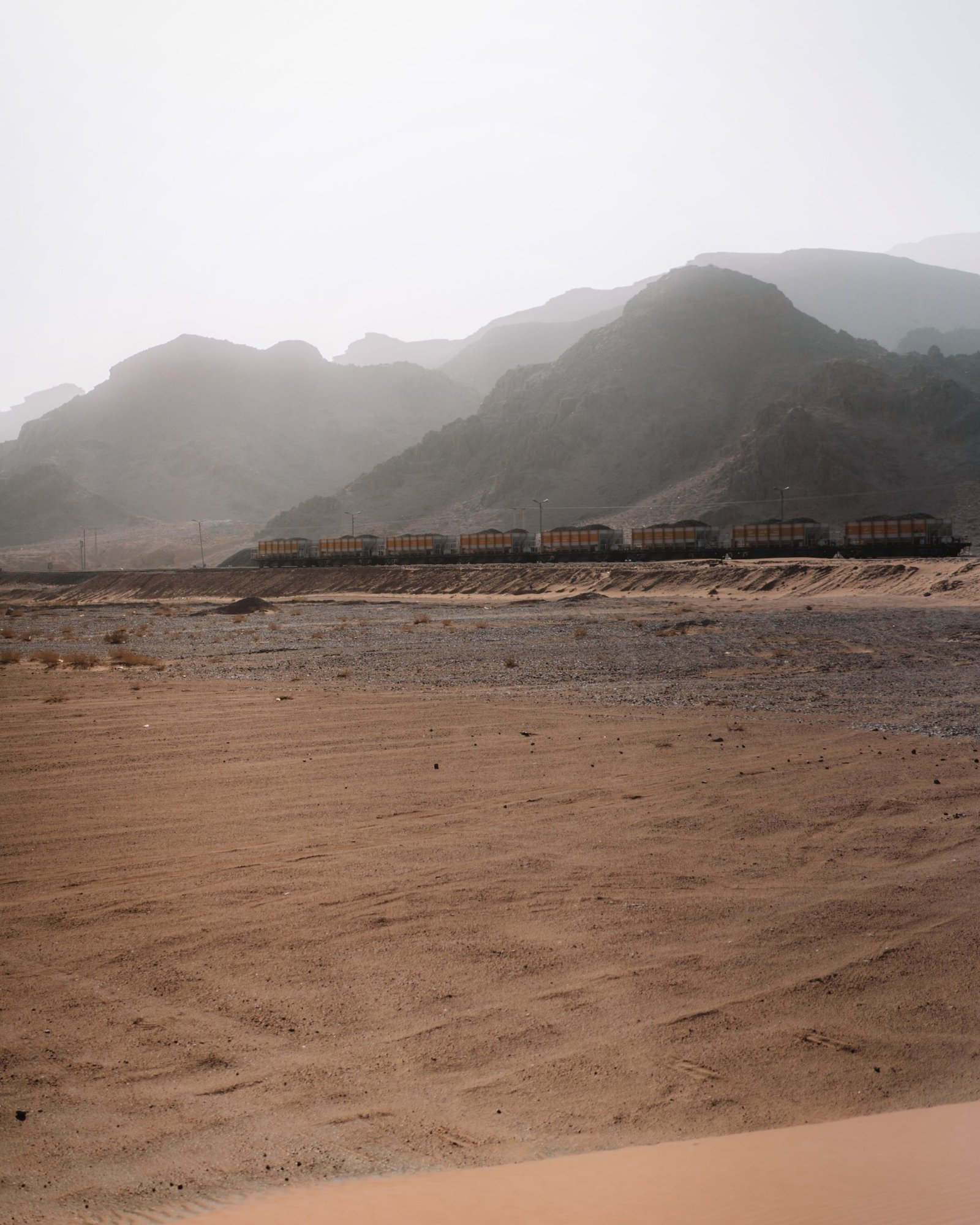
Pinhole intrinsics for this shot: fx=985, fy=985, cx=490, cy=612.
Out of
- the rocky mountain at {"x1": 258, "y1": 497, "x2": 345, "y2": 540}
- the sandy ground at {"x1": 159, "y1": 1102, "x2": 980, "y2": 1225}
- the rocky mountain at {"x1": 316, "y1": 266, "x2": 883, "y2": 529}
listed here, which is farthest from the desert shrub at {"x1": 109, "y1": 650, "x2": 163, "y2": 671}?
the rocky mountain at {"x1": 258, "y1": 497, "x2": 345, "y2": 540}

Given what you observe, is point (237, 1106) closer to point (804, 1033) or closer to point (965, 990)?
point (804, 1033)

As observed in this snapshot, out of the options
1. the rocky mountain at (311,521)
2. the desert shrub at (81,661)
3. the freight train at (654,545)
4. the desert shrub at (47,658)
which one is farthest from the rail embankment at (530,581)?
the rocky mountain at (311,521)

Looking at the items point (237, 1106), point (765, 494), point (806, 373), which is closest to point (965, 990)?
point (237, 1106)

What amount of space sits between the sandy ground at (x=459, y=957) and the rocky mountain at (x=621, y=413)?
130037mm

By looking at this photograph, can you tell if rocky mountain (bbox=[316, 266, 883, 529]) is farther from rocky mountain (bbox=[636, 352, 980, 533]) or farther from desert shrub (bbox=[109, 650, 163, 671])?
desert shrub (bbox=[109, 650, 163, 671])

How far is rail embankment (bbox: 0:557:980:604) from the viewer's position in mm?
55500

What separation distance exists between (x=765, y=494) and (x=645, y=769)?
121740 millimetres

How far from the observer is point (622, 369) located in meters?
172

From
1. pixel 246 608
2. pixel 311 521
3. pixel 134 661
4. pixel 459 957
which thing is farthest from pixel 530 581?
pixel 311 521

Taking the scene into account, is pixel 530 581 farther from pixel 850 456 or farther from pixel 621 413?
pixel 621 413

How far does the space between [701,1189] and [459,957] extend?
324 centimetres

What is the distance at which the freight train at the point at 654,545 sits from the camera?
75.7 metres

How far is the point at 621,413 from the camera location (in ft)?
527

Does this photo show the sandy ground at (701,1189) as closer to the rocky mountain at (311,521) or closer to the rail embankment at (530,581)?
the rail embankment at (530,581)
